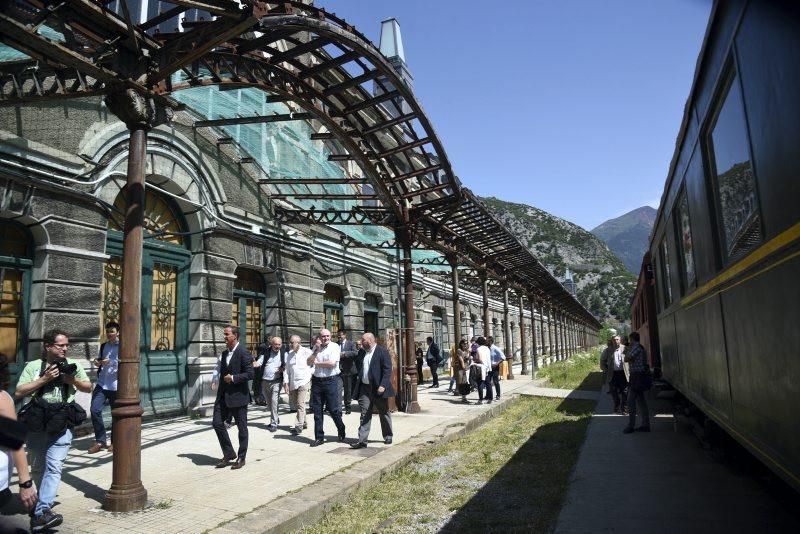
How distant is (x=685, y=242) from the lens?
5.94 meters

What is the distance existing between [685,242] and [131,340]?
19.2ft

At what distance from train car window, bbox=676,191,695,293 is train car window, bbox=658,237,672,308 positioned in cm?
151

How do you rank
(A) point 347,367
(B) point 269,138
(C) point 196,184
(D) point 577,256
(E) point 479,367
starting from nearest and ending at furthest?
(C) point 196,184
(A) point 347,367
(E) point 479,367
(B) point 269,138
(D) point 577,256

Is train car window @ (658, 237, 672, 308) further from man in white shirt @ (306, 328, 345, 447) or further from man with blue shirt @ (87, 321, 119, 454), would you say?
man with blue shirt @ (87, 321, 119, 454)

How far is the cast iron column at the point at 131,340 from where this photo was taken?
503 centimetres

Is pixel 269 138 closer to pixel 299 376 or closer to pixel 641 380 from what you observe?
pixel 299 376

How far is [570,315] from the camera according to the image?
48500 millimetres

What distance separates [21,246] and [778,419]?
30.5 ft

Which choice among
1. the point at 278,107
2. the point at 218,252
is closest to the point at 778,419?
the point at 218,252

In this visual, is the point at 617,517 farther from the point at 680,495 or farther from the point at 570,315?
the point at 570,315

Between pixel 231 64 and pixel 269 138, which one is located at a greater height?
pixel 269 138

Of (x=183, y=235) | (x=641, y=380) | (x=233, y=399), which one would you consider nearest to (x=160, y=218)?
(x=183, y=235)

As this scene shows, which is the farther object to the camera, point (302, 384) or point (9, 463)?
point (302, 384)

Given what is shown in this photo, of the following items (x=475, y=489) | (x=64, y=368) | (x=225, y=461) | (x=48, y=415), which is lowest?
(x=475, y=489)
